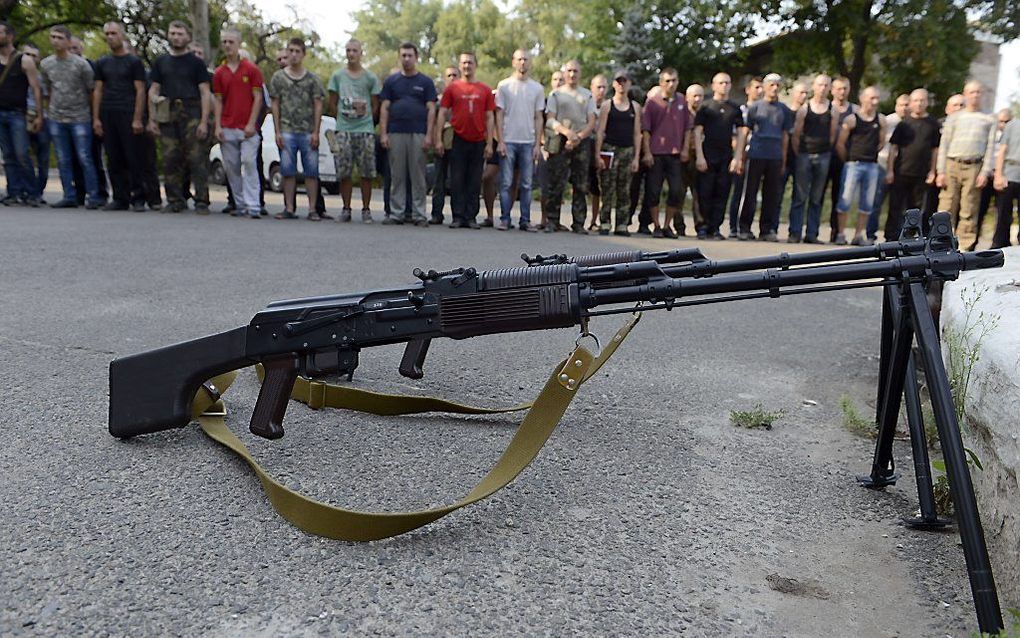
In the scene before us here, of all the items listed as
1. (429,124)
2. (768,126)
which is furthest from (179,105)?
(768,126)

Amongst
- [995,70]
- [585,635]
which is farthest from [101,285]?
[995,70]

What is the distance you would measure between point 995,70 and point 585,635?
4594 cm

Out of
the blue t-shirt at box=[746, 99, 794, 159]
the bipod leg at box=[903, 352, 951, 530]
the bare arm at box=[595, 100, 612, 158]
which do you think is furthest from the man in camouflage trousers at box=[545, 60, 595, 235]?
the bipod leg at box=[903, 352, 951, 530]

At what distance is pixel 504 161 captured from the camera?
1081 cm

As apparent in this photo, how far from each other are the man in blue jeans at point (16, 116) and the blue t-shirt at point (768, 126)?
30.7 ft

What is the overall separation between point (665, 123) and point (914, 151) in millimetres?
3363

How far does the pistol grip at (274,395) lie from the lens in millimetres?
2787

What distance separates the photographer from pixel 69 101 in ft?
34.3

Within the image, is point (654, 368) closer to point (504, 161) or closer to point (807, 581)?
point (807, 581)

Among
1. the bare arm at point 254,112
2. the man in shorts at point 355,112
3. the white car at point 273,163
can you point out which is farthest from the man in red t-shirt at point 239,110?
the white car at point 273,163

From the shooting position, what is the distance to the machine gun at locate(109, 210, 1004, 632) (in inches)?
82.5

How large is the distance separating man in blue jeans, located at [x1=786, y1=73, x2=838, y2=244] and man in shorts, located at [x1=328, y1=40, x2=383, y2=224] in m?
5.73

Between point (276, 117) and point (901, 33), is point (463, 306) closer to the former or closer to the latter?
point (276, 117)

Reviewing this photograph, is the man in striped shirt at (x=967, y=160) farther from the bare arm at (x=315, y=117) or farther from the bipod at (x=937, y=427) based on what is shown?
the bipod at (x=937, y=427)
